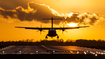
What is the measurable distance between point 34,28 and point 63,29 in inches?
411
